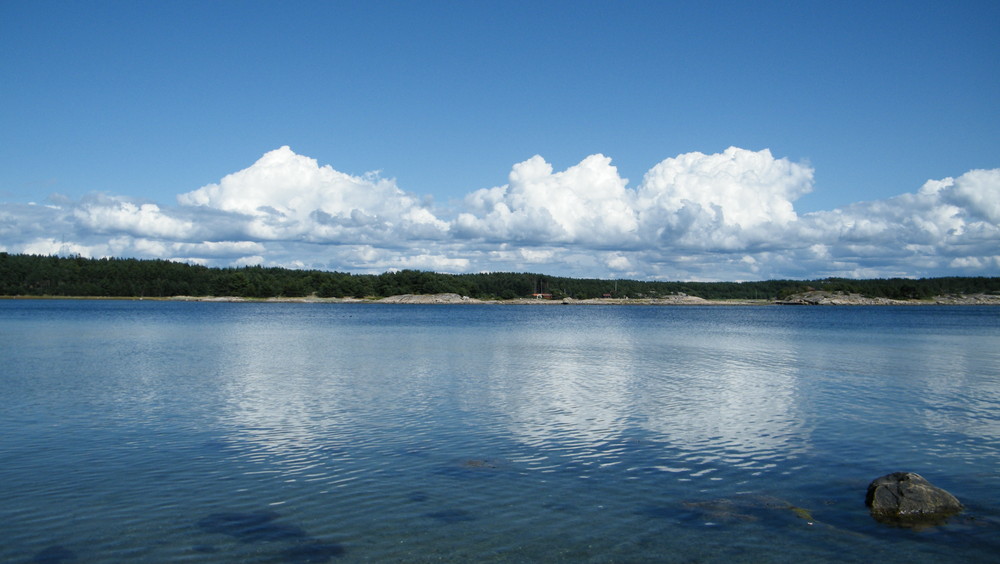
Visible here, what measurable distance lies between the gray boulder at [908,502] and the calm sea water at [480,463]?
0.25m

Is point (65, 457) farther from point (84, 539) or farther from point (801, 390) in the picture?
point (801, 390)

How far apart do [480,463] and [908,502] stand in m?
7.21

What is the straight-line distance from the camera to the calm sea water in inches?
361

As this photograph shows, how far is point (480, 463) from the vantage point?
1328 centimetres

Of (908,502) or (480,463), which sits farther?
(480,463)

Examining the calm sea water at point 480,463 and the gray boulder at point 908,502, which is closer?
the calm sea water at point 480,463

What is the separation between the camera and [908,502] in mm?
10484

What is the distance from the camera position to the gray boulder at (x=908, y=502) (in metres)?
Answer: 10.2

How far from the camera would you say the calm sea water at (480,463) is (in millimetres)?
9164

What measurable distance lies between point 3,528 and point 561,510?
25.8 feet

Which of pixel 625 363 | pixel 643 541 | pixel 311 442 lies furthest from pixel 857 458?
pixel 625 363

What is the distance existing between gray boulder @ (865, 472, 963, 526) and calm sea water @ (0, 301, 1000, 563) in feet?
0.81

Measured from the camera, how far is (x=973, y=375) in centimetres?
2925

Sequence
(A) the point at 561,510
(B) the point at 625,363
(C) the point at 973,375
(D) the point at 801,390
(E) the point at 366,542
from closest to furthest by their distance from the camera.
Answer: (E) the point at 366,542
(A) the point at 561,510
(D) the point at 801,390
(C) the point at 973,375
(B) the point at 625,363
